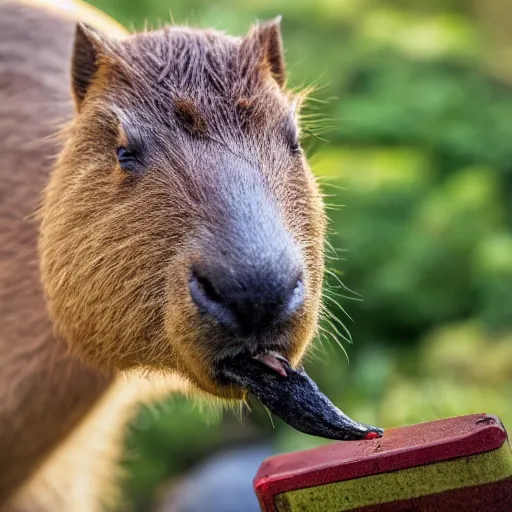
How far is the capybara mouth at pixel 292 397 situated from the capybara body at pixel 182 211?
0.02 m

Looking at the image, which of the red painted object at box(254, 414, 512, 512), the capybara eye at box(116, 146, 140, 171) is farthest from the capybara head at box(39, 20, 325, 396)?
the red painted object at box(254, 414, 512, 512)

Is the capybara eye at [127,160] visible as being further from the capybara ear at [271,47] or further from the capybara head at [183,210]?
the capybara ear at [271,47]

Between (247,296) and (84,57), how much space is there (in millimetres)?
519

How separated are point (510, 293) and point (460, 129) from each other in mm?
962

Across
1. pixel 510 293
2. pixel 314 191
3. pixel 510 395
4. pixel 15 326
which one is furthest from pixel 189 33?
pixel 510 293

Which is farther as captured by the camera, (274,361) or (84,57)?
(84,57)

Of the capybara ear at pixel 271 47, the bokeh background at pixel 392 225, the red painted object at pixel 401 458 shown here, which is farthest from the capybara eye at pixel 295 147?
the bokeh background at pixel 392 225

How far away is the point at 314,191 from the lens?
122cm

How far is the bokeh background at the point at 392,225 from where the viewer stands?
3.25 meters

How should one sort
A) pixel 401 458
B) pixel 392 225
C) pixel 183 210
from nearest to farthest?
pixel 401 458
pixel 183 210
pixel 392 225

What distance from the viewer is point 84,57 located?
50.3 inches

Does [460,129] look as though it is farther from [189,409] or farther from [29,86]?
[29,86]

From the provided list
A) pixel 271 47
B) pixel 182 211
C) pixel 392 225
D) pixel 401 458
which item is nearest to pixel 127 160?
pixel 182 211

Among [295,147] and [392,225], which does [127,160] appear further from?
[392,225]
